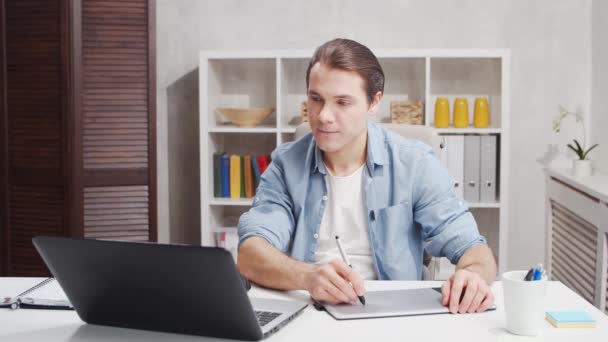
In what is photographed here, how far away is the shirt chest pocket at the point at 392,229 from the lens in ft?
6.25

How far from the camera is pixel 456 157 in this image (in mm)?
3549

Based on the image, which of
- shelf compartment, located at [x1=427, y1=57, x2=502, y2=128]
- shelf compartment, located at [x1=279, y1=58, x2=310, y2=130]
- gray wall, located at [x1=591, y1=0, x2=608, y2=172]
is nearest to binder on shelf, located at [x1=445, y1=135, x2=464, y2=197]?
shelf compartment, located at [x1=427, y1=57, x2=502, y2=128]

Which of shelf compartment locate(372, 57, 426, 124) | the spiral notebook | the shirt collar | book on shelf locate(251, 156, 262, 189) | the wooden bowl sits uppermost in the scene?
shelf compartment locate(372, 57, 426, 124)

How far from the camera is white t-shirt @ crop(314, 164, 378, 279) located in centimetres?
193

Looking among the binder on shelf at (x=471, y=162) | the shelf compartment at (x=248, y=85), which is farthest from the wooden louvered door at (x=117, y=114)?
the binder on shelf at (x=471, y=162)

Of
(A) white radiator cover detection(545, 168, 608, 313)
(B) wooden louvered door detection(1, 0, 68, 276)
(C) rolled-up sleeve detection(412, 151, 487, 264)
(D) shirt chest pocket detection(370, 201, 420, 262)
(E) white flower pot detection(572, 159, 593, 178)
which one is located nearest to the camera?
(C) rolled-up sleeve detection(412, 151, 487, 264)

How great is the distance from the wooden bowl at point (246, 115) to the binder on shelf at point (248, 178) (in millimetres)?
168

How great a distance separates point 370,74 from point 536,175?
2.26 m

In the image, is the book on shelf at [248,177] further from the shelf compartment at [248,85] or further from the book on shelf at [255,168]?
the shelf compartment at [248,85]

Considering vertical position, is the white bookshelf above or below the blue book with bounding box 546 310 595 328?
above

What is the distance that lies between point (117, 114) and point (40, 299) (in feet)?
7.00

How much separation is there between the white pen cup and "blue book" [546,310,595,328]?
0.05 m

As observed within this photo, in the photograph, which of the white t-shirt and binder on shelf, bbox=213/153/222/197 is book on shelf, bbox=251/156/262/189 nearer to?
binder on shelf, bbox=213/153/222/197

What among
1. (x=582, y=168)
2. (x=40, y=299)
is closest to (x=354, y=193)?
(x=40, y=299)
